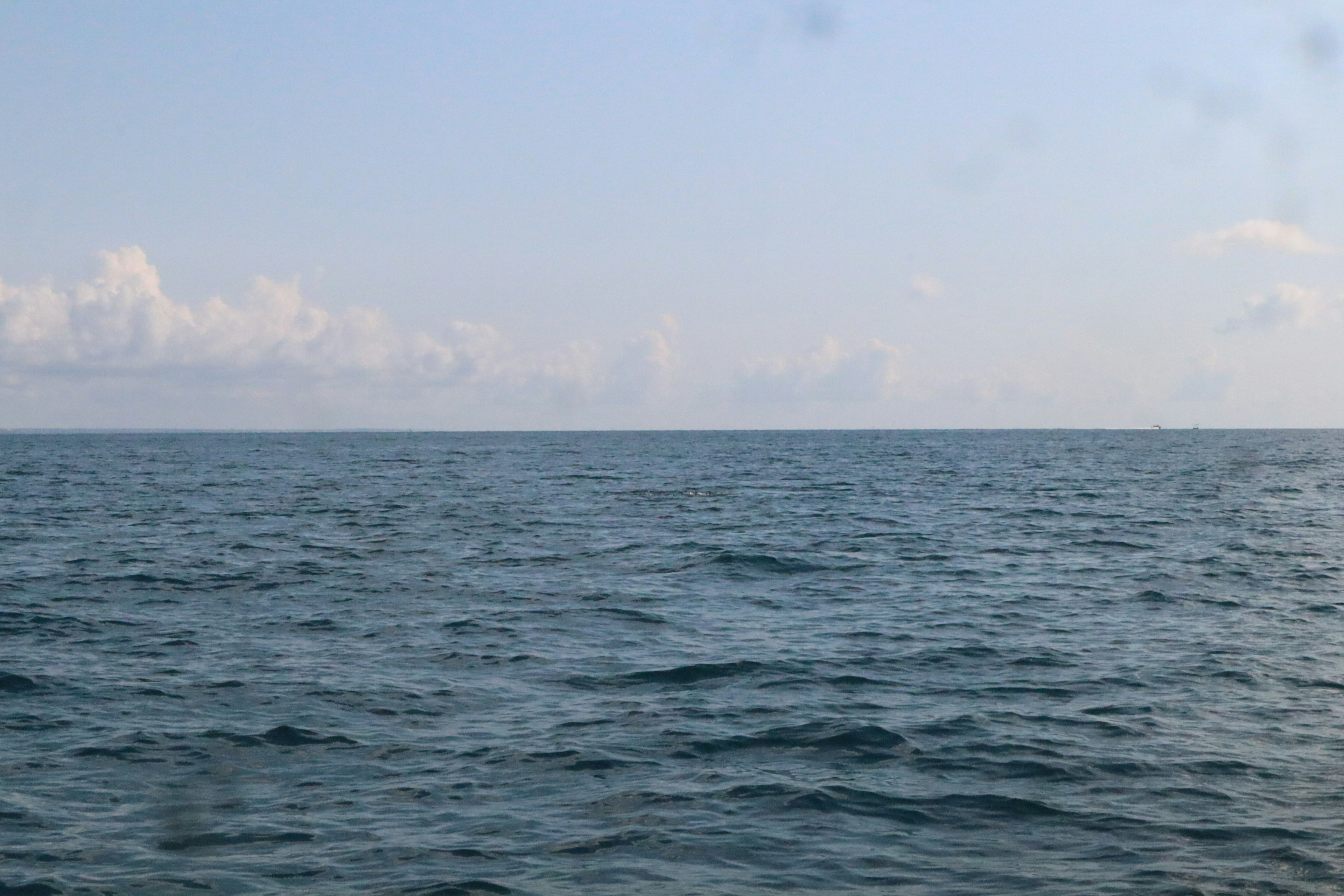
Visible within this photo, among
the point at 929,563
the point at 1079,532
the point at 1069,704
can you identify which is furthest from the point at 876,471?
the point at 1069,704

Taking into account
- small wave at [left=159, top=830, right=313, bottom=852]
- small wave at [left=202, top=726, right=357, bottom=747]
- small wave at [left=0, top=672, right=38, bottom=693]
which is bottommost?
small wave at [left=159, top=830, right=313, bottom=852]

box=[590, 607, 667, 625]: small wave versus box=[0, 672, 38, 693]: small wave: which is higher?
box=[590, 607, 667, 625]: small wave

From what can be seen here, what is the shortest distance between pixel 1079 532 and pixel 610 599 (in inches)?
828

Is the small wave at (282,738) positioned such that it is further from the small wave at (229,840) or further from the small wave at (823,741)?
the small wave at (823,741)

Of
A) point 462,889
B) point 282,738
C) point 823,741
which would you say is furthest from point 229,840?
point 823,741

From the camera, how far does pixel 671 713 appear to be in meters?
16.1

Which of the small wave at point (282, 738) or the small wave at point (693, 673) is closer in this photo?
the small wave at point (282, 738)

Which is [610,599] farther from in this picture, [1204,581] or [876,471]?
[876,471]

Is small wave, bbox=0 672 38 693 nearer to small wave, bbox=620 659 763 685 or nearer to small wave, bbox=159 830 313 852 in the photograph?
small wave, bbox=159 830 313 852

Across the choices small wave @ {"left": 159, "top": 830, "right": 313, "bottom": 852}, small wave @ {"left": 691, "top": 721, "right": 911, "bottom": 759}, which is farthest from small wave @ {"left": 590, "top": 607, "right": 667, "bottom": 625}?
small wave @ {"left": 159, "top": 830, "right": 313, "bottom": 852}

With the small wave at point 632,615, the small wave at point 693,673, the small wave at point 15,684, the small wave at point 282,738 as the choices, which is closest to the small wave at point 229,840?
the small wave at point 282,738

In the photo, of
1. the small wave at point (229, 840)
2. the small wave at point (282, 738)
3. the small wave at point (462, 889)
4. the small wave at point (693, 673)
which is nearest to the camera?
the small wave at point (462, 889)

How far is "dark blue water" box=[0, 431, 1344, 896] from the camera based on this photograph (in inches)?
430

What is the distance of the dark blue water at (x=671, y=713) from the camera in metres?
10.9
